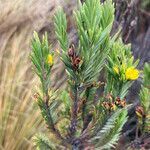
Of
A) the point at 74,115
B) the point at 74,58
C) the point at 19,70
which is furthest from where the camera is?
the point at 19,70

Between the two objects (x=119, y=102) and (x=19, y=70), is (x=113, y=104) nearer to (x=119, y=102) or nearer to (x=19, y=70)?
(x=119, y=102)

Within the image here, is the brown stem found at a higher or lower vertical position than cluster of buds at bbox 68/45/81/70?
lower

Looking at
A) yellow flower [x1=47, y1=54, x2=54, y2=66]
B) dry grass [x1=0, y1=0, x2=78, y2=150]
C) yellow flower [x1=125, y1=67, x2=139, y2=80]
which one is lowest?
dry grass [x1=0, y1=0, x2=78, y2=150]

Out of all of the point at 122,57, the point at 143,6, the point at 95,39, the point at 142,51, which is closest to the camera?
the point at 95,39

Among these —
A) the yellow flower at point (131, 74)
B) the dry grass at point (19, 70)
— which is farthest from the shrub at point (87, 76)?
the dry grass at point (19, 70)

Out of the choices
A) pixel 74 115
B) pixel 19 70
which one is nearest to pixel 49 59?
pixel 74 115

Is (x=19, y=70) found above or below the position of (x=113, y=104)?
below

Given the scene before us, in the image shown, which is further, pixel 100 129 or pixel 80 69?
pixel 100 129

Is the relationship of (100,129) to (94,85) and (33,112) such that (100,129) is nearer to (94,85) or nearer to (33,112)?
(94,85)

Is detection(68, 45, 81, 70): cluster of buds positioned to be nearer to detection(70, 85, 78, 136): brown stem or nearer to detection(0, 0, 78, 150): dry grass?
detection(70, 85, 78, 136): brown stem

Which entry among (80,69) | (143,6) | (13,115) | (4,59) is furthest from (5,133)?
(143,6)

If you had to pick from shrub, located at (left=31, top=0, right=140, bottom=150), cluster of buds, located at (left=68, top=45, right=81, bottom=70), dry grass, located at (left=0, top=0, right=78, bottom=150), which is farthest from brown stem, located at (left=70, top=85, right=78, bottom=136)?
dry grass, located at (left=0, top=0, right=78, bottom=150)
